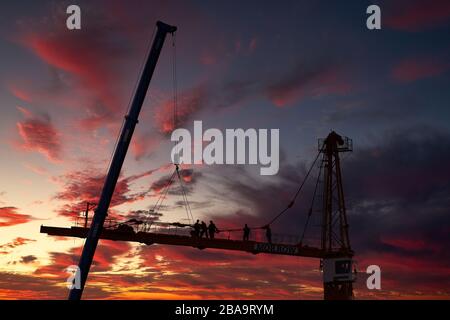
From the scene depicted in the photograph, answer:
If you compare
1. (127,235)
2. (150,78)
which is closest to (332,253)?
(127,235)

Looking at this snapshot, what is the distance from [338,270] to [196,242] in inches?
739

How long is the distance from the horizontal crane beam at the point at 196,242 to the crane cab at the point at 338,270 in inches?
29.3

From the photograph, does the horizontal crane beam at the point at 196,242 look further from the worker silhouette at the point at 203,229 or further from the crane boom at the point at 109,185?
the crane boom at the point at 109,185

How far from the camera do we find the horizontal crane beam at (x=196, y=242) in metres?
45.2

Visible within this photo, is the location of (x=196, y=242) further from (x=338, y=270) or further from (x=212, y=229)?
(x=338, y=270)

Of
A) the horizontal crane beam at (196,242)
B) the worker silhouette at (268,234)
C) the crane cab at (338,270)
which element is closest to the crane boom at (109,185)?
the horizontal crane beam at (196,242)

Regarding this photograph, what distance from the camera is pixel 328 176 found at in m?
59.2

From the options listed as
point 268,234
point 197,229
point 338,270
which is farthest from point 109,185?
point 338,270

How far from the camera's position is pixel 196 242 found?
48469mm

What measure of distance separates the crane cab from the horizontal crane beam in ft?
2.44

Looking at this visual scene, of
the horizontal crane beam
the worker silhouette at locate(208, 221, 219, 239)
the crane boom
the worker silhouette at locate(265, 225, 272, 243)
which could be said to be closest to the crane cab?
the horizontal crane beam

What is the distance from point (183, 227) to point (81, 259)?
15596 millimetres

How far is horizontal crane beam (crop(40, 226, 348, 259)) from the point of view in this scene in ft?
148
